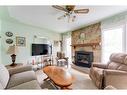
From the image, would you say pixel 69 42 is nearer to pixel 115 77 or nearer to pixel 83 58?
pixel 83 58

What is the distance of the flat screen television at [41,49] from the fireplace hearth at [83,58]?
4.99 feet

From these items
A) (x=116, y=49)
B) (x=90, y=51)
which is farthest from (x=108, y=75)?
(x=90, y=51)

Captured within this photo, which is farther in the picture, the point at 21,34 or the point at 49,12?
the point at 21,34

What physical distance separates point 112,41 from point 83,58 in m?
1.72

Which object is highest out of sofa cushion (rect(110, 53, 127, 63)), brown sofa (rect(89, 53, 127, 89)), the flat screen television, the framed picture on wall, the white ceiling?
the white ceiling

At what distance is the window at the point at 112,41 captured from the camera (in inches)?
156

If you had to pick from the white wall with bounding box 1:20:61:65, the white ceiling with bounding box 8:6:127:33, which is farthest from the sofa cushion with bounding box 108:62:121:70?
the white wall with bounding box 1:20:61:65

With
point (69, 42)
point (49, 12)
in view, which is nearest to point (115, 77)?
point (49, 12)

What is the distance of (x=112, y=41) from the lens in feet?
14.5

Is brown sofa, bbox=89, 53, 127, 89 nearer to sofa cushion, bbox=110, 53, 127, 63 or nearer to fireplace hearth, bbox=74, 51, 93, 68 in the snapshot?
sofa cushion, bbox=110, 53, 127, 63

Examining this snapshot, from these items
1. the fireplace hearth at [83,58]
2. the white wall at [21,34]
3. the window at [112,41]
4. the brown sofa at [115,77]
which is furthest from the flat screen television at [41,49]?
the brown sofa at [115,77]

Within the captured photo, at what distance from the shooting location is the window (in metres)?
3.96
